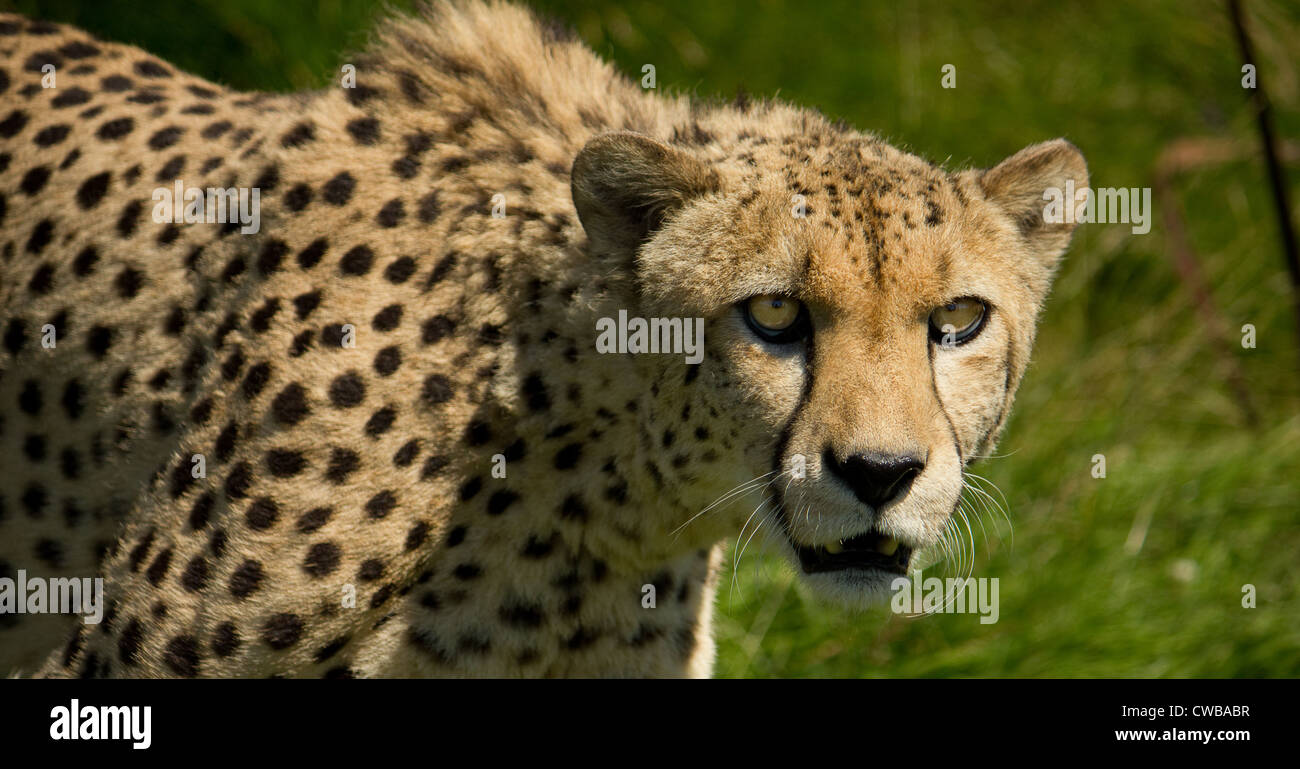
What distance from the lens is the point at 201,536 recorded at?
11.7 feet

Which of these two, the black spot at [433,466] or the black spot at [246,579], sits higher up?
the black spot at [433,466]

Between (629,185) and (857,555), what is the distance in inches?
40.4

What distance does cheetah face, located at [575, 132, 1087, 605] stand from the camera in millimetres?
3148

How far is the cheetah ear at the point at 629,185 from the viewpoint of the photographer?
11.1ft

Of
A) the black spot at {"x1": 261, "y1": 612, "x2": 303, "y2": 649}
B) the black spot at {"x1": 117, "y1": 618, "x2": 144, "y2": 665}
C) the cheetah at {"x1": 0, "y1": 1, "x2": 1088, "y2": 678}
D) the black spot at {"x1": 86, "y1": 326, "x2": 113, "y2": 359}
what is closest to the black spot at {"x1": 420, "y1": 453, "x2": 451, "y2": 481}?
the cheetah at {"x1": 0, "y1": 1, "x2": 1088, "y2": 678}

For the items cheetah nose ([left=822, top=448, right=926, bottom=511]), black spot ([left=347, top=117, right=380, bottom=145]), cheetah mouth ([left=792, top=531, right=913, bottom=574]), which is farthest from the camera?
black spot ([left=347, top=117, right=380, bottom=145])

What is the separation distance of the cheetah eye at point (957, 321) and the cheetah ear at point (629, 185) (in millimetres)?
612

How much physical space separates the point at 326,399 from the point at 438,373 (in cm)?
28

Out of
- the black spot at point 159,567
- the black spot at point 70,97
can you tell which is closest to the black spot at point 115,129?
the black spot at point 70,97

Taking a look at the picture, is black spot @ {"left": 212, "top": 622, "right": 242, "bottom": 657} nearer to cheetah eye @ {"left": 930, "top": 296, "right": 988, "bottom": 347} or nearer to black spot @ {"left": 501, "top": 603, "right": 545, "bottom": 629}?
black spot @ {"left": 501, "top": 603, "right": 545, "bottom": 629}

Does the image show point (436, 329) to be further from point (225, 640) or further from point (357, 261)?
point (225, 640)

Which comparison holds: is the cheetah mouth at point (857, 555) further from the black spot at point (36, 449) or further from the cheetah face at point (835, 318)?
the black spot at point (36, 449)
